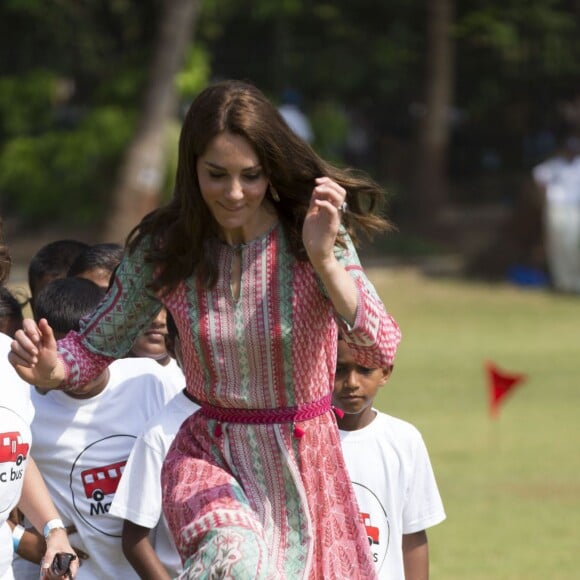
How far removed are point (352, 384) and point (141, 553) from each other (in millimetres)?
815

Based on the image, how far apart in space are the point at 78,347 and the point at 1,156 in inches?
768

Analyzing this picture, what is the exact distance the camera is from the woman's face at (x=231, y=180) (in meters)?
3.82

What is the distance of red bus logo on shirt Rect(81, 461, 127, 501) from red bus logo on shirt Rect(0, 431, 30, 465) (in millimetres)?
794

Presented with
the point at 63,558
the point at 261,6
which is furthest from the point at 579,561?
the point at 261,6

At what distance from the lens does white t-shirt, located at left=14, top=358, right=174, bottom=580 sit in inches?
184

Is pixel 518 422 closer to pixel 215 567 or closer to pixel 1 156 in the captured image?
pixel 215 567

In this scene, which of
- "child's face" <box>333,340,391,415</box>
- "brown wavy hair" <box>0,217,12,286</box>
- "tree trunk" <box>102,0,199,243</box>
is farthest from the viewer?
"tree trunk" <box>102,0,199,243</box>

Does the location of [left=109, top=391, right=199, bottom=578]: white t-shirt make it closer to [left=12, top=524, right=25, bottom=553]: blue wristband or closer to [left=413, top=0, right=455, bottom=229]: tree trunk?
[left=12, top=524, right=25, bottom=553]: blue wristband

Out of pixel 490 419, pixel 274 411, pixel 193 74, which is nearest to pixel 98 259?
pixel 274 411

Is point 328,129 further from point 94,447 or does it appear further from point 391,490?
point 391,490

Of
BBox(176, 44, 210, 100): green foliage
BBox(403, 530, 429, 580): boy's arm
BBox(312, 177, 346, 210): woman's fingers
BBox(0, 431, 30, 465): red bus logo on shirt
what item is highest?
BBox(312, 177, 346, 210): woman's fingers

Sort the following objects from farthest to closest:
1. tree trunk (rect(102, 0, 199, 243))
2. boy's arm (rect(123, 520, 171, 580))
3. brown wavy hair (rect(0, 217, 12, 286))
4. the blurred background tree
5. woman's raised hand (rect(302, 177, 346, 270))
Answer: the blurred background tree → tree trunk (rect(102, 0, 199, 243)) → boy's arm (rect(123, 520, 171, 580)) → brown wavy hair (rect(0, 217, 12, 286)) → woman's raised hand (rect(302, 177, 346, 270))

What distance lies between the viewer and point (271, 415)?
3879 millimetres

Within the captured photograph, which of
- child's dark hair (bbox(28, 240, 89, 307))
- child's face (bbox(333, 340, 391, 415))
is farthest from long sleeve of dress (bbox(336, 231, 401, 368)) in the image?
child's dark hair (bbox(28, 240, 89, 307))
